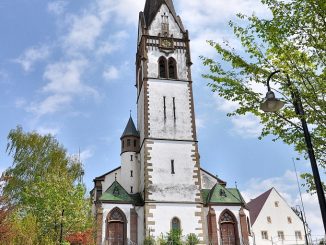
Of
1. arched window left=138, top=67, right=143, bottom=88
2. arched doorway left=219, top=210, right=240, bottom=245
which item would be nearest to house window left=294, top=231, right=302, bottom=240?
arched doorway left=219, top=210, right=240, bottom=245

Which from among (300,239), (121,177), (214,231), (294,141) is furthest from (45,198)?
(300,239)

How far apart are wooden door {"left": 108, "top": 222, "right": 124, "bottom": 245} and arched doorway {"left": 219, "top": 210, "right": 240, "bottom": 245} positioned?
9125 millimetres

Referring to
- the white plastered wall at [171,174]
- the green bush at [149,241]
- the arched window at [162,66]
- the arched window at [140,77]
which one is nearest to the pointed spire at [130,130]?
the arched window at [140,77]

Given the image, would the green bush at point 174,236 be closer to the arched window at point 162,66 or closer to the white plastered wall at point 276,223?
the arched window at point 162,66

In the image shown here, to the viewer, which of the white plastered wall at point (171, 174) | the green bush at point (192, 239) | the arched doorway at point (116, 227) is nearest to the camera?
the green bush at point (192, 239)

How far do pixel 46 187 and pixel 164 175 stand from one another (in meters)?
10.7

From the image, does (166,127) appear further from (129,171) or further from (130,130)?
(129,171)

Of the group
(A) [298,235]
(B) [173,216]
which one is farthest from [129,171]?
(A) [298,235]

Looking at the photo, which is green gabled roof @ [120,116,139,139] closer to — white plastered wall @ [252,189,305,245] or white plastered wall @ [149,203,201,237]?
white plastered wall @ [149,203,201,237]

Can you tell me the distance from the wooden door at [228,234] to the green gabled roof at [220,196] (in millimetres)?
2188

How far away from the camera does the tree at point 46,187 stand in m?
27.2

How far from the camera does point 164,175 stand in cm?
3525

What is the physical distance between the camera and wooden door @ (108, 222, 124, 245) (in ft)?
109

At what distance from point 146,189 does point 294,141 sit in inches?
849
